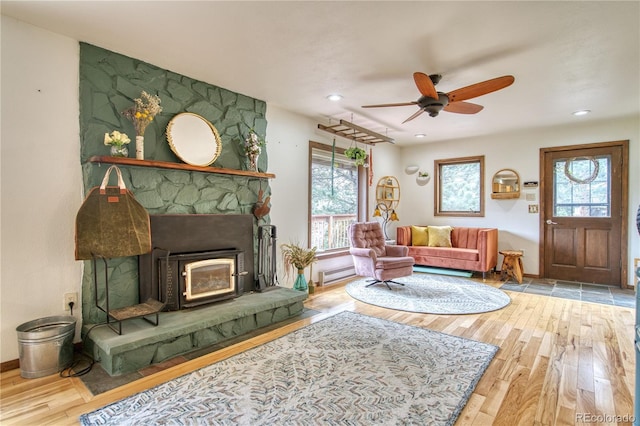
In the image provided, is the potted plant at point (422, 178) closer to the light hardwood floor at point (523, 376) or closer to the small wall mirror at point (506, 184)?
the small wall mirror at point (506, 184)

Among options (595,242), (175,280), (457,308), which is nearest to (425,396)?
(457,308)

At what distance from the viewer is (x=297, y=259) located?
4.29 meters

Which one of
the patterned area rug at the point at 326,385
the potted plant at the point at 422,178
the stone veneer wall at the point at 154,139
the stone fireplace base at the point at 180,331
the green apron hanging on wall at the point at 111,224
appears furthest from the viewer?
the potted plant at the point at 422,178

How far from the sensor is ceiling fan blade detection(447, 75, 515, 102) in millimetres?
2584

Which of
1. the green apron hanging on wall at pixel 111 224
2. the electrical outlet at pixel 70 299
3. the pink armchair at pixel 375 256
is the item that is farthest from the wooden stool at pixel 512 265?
the electrical outlet at pixel 70 299

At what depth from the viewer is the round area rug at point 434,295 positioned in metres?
3.87

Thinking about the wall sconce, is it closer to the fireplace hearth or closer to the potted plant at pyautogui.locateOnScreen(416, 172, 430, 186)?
the potted plant at pyautogui.locateOnScreen(416, 172, 430, 186)

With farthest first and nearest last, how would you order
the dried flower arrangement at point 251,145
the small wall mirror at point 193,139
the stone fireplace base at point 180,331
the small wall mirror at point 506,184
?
1. the small wall mirror at point 506,184
2. the dried flower arrangement at point 251,145
3. the small wall mirror at point 193,139
4. the stone fireplace base at point 180,331

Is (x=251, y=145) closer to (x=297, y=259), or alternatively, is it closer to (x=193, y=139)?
(x=193, y=139)

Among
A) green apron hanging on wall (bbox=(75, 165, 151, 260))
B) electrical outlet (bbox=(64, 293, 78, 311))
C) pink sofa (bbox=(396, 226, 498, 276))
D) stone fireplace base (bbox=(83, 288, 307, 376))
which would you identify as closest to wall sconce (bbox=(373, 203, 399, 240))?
pink sofa (bbox=(396, 226, 498, 276))

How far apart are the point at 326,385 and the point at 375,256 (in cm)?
256

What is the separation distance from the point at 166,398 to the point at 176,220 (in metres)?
1.63

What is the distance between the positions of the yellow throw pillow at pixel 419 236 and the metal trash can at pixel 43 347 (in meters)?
5.33

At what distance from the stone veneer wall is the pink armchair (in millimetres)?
1512
